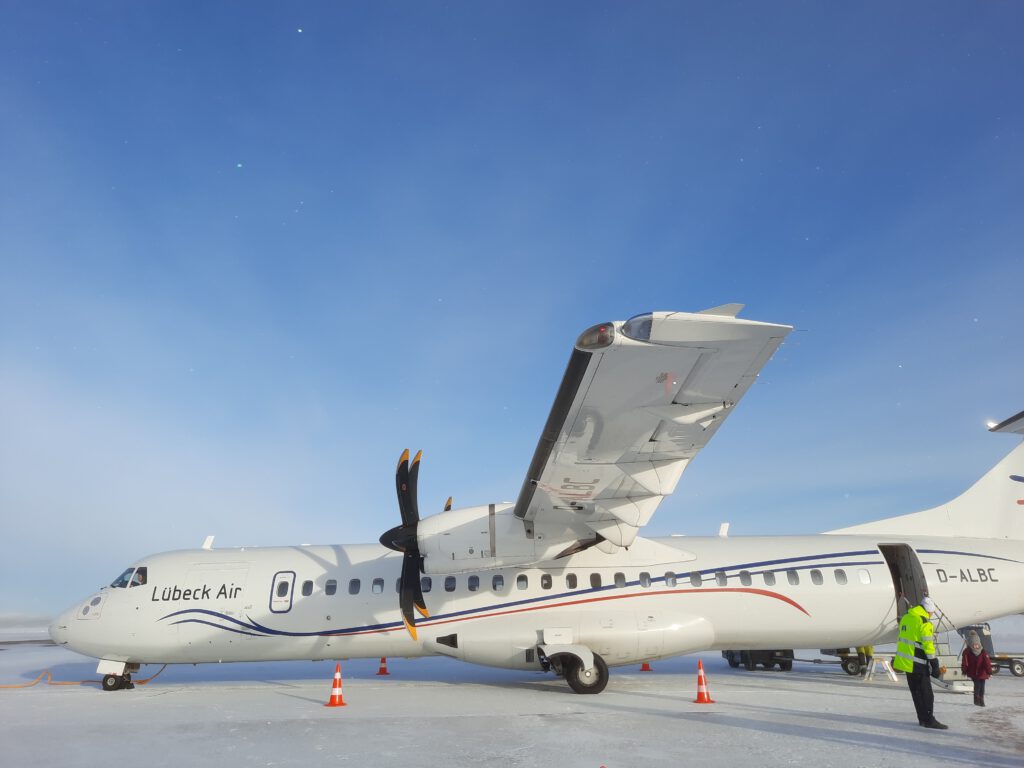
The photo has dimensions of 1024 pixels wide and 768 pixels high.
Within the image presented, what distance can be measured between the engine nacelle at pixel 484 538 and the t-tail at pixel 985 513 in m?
7.45

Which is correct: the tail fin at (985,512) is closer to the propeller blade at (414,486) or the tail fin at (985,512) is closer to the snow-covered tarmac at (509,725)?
the snow-covered tarmac at (509,725)

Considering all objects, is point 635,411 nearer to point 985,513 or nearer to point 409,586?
point 409,586

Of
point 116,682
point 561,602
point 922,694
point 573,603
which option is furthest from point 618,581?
point 116,682

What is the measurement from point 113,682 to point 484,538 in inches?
303

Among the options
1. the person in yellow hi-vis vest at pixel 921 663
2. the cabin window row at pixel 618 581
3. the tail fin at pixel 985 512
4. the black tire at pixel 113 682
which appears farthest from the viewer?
the tail fin at pixel 985 512

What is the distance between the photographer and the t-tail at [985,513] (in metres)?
12.1

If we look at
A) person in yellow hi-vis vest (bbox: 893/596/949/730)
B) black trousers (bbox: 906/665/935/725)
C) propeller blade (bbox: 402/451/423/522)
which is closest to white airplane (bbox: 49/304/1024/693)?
propeller blade (bbox: 402/451/423/522)

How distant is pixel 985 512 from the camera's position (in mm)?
12227

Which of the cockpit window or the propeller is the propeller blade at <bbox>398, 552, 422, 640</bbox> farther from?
the cockpit window

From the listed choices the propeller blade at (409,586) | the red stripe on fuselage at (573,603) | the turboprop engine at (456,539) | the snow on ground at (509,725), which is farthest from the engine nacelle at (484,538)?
the snow on ground at (509,725)

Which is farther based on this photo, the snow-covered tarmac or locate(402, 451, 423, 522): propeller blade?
locate(402, 451, 423, 522): propeller blade

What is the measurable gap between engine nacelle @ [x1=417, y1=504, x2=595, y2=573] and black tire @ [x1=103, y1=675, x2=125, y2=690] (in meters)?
6.59

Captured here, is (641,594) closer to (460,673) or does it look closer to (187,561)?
(460,673)

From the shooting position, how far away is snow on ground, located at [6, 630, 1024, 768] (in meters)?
5.71
